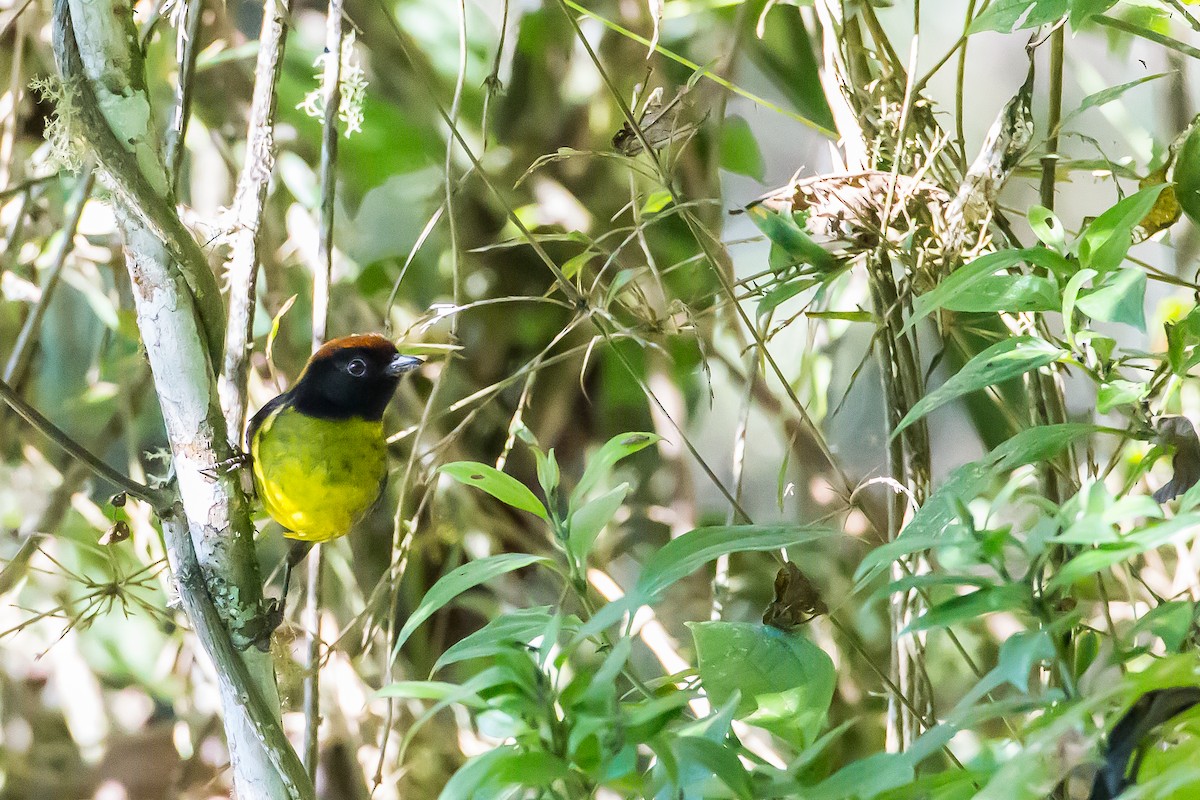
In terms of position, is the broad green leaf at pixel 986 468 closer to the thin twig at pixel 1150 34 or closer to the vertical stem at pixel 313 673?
the thin twig at pixel 1150 34

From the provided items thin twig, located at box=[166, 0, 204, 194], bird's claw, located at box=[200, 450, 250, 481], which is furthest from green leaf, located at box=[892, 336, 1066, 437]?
thin twig, located at box=[166, 0, 204, 194]

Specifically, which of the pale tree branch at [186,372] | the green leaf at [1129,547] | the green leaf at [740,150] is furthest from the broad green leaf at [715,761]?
the green leaf at [740,150]

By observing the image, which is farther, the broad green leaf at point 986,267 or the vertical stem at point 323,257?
the vertical stem at point 323,257

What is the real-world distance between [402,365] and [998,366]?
634 mm

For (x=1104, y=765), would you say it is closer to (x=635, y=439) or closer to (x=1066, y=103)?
(x=635, y=439)

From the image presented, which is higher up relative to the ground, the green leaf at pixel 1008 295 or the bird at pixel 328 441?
the bird at pixel 328 441

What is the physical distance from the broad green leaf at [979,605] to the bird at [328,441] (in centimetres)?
69

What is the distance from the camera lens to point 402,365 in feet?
3.19

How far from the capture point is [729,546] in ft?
1.48

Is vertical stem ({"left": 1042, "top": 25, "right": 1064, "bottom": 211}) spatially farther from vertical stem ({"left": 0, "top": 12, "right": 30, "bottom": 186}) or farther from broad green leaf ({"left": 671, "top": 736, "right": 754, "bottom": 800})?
vertical stem ({"left": 0, "top": 12, "right": 30, "bottom": 186})

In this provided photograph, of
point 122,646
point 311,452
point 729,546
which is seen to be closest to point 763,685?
point 729,546

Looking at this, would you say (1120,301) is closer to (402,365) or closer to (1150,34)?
(1150,34)

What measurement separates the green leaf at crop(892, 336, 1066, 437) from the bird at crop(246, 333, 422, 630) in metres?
0.60

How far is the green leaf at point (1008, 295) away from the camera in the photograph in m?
0.50
